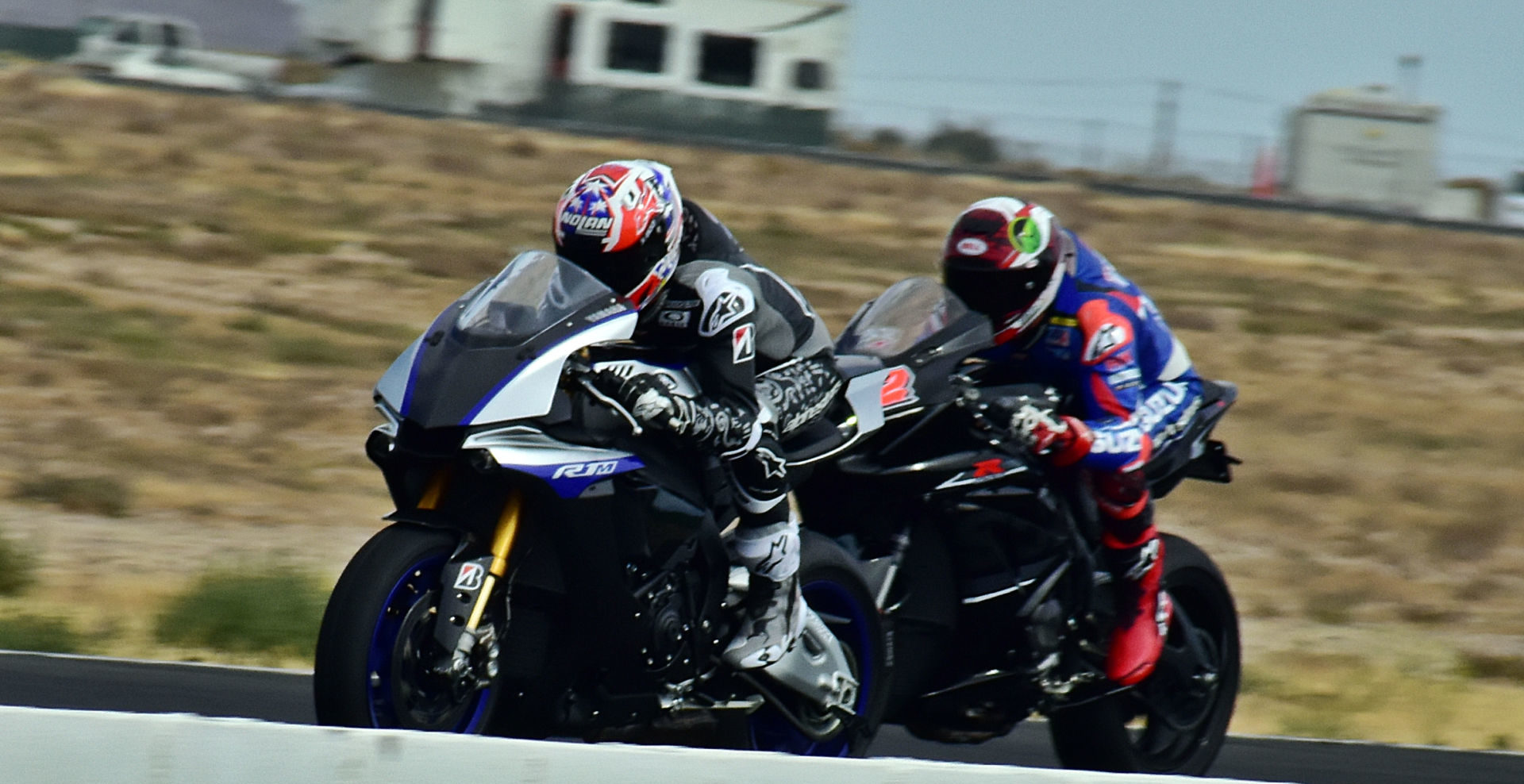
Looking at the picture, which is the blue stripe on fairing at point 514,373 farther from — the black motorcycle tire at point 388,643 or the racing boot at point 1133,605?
the racing boot at point 1133,605

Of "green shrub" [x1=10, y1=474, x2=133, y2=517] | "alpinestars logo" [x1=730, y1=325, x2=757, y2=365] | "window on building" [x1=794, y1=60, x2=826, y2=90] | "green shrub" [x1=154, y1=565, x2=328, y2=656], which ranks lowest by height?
"green shrub" [x1=10, y1=474, x2=133, y2=517]

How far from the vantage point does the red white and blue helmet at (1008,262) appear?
598 cm

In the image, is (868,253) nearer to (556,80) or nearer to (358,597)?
(556,80)

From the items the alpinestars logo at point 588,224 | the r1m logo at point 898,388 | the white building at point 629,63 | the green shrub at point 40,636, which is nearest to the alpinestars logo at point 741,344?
the alpinestars logo at point 588,224

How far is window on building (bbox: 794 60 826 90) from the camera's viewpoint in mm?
36562

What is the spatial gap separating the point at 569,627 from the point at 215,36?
8070 cm

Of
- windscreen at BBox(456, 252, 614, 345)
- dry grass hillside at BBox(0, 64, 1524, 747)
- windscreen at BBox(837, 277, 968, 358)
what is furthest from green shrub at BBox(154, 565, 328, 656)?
windscreen at BBox(456, 252, 614, 345)

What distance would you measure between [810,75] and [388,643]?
3284 centimetres

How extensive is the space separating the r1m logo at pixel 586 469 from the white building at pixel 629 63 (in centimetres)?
3105

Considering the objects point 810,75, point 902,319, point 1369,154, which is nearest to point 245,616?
point 902,319

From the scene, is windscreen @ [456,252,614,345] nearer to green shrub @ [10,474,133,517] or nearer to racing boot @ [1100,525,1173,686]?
racing boot @ [1100,525,1173,686]

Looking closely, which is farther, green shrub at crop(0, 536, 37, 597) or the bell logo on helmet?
green shrub at crop(0, 536, 37, 597)

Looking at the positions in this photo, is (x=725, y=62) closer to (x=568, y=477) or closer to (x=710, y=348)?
(x=710, y=348)

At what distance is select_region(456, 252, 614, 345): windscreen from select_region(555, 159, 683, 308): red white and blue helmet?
11 cm
